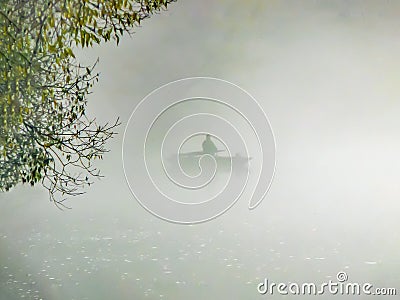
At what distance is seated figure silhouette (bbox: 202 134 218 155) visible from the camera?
3.42 metres

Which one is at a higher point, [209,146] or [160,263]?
[209,146]

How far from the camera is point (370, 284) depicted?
344 centimetres

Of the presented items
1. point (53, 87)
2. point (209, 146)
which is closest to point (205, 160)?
point (209, 146)

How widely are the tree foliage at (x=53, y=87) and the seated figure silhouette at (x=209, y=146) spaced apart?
0.46 metres

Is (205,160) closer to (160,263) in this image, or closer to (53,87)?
(160,263)

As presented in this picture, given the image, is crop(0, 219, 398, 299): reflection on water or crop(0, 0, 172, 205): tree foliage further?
crop(0, 219, 398, 299): reflection on water

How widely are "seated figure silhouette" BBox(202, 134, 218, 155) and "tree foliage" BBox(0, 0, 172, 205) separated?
455mm

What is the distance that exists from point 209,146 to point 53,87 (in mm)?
791

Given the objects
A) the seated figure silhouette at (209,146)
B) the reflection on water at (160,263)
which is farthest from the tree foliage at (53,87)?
the seated figure silhouette at (209,146)

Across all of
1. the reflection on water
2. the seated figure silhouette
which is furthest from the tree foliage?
the seated figure silhouette

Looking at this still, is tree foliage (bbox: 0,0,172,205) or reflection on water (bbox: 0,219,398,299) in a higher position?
tree foliage (bbox: 0,0,172,205)

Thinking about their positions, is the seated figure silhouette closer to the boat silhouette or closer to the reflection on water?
the boat silhouette

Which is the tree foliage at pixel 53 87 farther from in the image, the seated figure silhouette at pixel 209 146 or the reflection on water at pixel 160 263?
the seated figure silhouette at pixel 209 146

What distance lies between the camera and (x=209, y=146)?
11.3 ft
